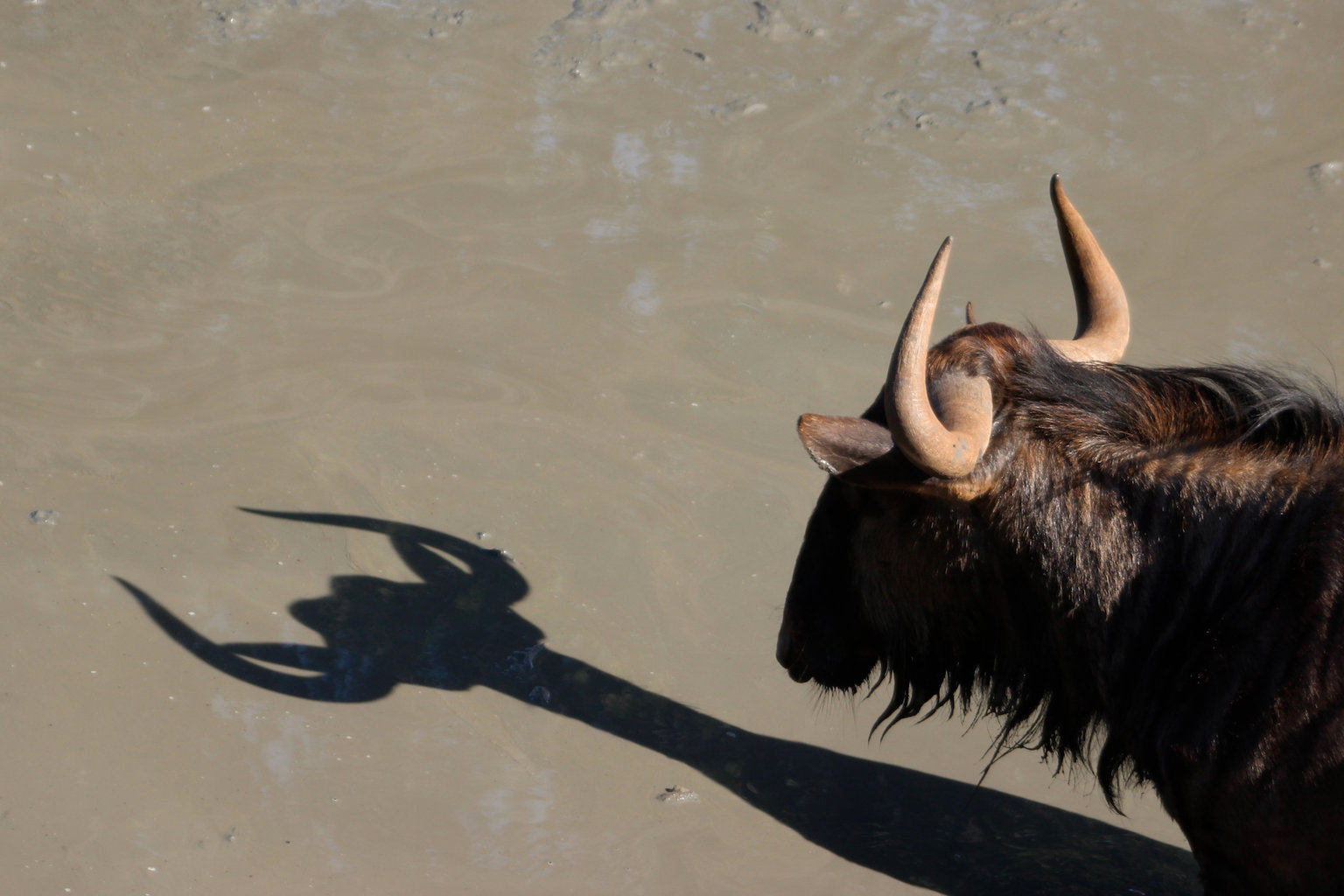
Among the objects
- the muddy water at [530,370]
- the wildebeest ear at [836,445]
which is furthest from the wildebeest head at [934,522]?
the muddy water at [530,370]

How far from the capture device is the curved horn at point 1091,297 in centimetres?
360

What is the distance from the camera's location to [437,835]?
4402 millimetres

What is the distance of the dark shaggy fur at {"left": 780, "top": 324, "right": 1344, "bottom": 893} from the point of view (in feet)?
9.22

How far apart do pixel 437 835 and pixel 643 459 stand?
240 centimetres

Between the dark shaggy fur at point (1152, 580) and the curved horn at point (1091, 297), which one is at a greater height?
the curved horn at point (1091, 297)

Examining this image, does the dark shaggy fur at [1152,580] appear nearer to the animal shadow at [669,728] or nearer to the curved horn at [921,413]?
the curved horn at [921,413]

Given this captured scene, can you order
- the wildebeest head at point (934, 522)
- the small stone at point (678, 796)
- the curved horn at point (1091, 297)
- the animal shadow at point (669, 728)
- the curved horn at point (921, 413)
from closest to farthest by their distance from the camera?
the curved horn at point (921, 413) < the wildebeest head at point (934, 522) < the curved horn at point (1091, 297) < the animal shadow at point (669, 728) < the small stone at point (678, 796)

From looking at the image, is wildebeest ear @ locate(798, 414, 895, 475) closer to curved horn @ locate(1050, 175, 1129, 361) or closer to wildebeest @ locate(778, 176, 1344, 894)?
wildebeest @ locate(778, 176, 1344, 894)

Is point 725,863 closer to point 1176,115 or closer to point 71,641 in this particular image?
point 71,641

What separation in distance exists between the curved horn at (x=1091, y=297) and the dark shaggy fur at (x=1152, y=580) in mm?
257

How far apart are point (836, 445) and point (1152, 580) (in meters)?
0.95

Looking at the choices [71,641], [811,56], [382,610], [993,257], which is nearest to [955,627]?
[382,610]

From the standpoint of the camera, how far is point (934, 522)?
3.27m

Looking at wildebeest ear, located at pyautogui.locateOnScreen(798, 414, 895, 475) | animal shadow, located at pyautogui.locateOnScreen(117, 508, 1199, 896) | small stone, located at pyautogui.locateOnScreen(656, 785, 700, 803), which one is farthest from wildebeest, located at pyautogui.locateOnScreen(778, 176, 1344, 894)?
small stone, located at pyautogui.locateOnScreen(656, 785, 700, 803)
